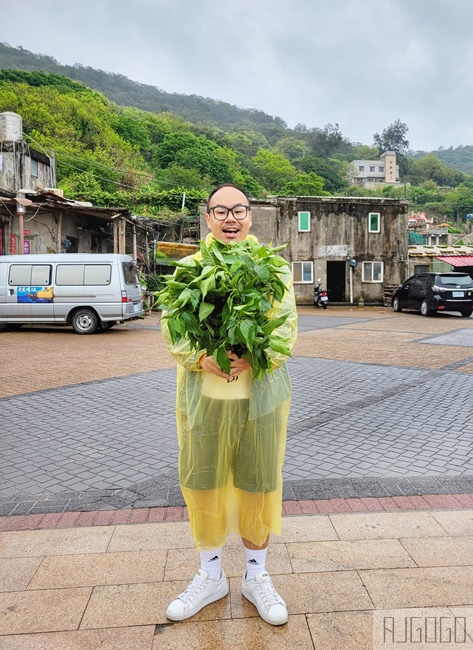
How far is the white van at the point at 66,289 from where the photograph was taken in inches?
507

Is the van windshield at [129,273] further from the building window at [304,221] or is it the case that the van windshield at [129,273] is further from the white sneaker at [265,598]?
the building window at [304,221]

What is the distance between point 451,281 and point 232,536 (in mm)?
17154

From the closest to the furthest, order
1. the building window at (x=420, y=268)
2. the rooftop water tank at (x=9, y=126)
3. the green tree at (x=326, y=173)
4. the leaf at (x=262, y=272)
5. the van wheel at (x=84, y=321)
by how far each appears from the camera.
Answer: the leaf at (x=262, y=272)
the van wheel at (x=84, y=321)
the rooftop water tank at (x=9, y=126)
the building window at (x=420, y=268)
the green tree at (x=326, y=173)

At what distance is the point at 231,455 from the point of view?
223cm

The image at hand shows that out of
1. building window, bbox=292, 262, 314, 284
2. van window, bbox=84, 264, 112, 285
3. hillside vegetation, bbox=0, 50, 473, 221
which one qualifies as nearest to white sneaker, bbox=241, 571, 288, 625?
van window, bbox=84, 264, 112, 285

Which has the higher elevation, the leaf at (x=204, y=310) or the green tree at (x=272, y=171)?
the green tree at (x=272, y=171)

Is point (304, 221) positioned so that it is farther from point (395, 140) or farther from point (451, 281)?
point (395, 140)

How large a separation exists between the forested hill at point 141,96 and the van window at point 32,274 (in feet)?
290

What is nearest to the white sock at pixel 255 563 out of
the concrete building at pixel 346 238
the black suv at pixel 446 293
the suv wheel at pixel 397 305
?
the black suv at pixel 446 293

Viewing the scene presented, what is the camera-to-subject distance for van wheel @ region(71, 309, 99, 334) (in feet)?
42.7

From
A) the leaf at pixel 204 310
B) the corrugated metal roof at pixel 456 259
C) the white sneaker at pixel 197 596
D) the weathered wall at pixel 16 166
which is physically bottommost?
the white sneaker at pixel 197 596

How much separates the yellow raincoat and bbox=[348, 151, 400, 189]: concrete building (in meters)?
135

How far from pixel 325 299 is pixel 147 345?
14.6 metres

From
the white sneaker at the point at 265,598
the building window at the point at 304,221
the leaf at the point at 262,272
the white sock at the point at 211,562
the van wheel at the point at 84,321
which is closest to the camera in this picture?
the leaf at the point at 262,272
